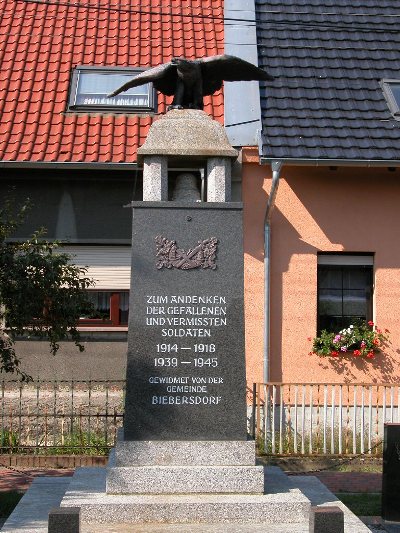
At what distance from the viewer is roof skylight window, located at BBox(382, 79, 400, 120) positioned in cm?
1462

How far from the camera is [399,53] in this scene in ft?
51.6

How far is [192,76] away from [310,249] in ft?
17.3

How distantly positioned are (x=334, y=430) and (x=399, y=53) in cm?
644

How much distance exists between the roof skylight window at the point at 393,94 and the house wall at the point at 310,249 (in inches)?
41.2

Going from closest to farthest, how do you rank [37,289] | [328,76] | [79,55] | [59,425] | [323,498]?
[323,498] → [37,289] → [59,425] → [328,76] → [79,55]

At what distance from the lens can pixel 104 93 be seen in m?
15.2

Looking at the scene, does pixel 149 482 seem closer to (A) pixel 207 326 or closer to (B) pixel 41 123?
(A) pixel 207 326

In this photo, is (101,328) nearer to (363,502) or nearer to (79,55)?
(79,55)

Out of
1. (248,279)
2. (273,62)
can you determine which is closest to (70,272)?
(248,279)

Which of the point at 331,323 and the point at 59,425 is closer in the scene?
the point at 59,425

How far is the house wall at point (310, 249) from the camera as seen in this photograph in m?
13.8

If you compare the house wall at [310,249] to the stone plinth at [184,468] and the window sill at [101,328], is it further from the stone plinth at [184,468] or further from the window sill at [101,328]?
the stone plinth at [184,468]

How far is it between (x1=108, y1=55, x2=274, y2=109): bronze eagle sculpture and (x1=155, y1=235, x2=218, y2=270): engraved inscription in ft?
4.64

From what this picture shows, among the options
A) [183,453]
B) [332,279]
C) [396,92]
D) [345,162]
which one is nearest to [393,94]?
[396,92]
